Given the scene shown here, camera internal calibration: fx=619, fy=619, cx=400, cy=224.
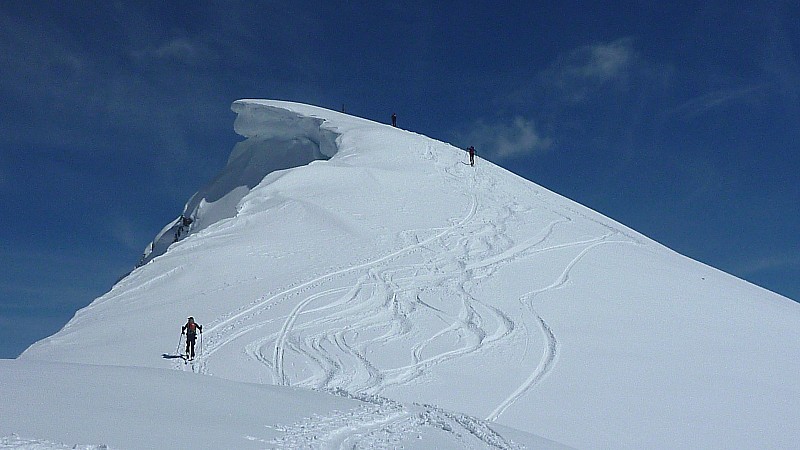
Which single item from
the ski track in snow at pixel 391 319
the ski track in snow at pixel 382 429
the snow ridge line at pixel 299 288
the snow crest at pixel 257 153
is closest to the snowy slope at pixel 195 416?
the ski track in snow at pixel 382 429

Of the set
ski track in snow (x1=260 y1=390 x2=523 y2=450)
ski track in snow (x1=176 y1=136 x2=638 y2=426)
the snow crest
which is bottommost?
ski track in snow (x1=260 y1=390 x2=523 y2=450)

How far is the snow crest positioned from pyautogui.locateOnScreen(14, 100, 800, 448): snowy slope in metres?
8.49

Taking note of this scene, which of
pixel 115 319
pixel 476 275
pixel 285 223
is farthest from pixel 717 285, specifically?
pixel 115 319

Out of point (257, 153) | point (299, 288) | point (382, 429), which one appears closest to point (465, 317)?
point (299, 288)

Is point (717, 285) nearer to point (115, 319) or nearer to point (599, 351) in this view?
point (599, 351)

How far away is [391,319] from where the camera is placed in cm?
1444

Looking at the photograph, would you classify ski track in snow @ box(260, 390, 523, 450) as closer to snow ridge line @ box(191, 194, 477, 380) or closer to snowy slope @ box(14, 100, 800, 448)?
snowy slope @ box(14, 100, 800, 448)

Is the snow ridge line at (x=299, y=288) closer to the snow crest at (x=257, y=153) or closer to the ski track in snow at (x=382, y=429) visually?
the ski track in snow at (x=382, y=429)

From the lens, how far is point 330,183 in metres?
24.8

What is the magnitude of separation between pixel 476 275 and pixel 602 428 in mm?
8392

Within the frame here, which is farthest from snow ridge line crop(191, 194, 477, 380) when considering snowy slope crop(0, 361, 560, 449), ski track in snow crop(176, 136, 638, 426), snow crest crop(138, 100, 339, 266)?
snow crest crop(138, 100, 339, 266)

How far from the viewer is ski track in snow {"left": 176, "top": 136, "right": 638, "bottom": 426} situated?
11.4 metres

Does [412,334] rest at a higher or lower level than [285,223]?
lower

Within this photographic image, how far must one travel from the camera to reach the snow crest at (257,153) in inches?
1318
